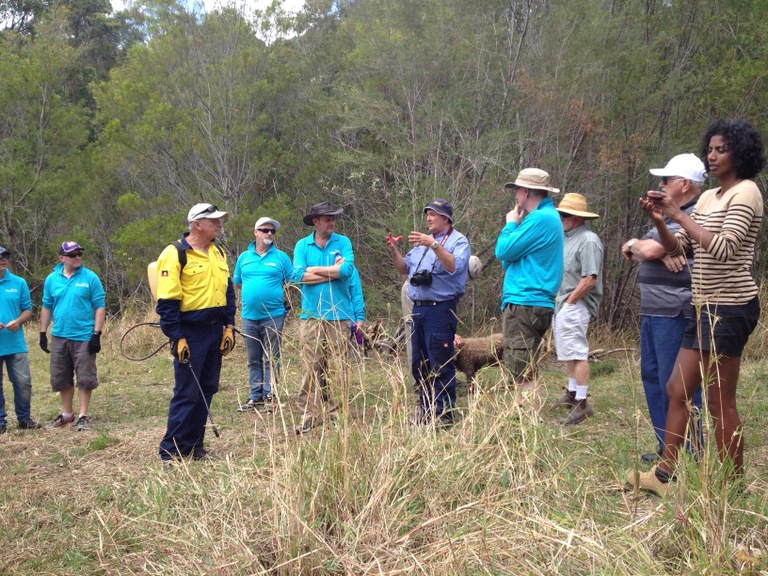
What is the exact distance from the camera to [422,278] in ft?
18.3

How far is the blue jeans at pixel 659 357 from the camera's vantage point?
4.14 meters

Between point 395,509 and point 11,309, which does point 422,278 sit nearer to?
point 395,509

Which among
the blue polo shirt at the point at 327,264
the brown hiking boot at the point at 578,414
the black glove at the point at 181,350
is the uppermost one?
the blue polo shirt at the point at 327,264

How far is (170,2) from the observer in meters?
16.1

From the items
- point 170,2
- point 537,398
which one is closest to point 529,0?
point 170,2

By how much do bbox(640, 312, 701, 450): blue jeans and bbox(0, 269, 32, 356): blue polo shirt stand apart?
5.51m

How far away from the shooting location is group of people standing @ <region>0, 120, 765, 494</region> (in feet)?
11.6

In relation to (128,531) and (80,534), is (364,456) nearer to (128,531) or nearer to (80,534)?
(128,531)

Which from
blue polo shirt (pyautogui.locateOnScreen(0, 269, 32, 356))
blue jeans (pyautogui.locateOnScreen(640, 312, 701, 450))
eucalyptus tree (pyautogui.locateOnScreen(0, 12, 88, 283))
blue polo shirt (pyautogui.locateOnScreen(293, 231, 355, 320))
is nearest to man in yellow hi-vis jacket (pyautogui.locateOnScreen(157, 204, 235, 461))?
blue polo shirt (pyautogui.locateOnScreen(293, 231, 355, 320))

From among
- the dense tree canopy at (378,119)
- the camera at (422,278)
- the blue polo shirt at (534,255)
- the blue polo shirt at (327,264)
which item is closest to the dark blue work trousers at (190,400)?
the blue polo shirt at (327,264)

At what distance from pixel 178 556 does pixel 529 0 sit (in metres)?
12.1

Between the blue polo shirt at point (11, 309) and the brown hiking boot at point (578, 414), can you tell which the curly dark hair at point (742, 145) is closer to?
the brown hiking boot at point (578, 414)

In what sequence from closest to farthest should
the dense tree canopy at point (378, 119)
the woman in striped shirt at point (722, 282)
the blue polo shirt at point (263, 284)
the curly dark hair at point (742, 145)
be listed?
the woman in striped shirt at point (722, 282)
the curly dark hair at point (742, 145)
the blue polo shirt at point (263, 284)
the dense tree canopy at point (378, 119)

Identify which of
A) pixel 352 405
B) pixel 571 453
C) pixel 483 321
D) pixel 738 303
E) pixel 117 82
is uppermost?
pixel 117 82
